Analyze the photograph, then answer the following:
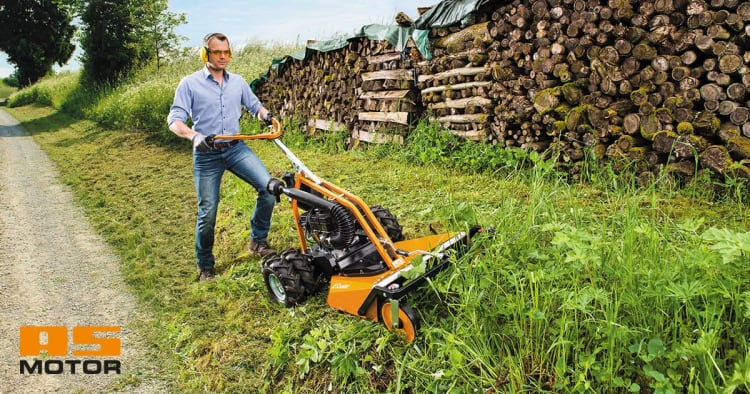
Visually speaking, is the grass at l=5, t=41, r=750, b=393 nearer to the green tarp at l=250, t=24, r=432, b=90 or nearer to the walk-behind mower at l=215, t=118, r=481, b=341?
the walk-behind mower at l=215, t=118, r=481, b=341

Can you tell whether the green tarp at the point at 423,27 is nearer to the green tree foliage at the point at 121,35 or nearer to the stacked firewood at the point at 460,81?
the stacked firewood at the point at 460,81

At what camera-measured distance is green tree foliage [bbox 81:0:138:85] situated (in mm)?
19969

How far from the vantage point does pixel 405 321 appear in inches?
121

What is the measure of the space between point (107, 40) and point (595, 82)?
66.0ft

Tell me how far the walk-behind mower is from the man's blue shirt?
71 cm

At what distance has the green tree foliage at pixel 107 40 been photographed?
786 inches

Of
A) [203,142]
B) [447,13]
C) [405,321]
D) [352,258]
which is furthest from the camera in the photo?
[447,13]

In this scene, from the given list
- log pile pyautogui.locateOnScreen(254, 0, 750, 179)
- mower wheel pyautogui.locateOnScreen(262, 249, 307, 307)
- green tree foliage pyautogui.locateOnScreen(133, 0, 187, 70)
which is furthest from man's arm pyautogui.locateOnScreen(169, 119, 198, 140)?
green tree foliage pyautogui.locateOnScreen(133, 0, 187, 70)

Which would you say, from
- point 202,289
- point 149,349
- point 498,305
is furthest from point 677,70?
point 149,349

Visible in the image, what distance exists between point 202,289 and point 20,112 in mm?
25383

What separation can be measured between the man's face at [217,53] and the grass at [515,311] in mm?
1801

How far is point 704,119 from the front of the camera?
4934mm

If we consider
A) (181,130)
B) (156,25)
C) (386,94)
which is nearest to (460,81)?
(386,94)

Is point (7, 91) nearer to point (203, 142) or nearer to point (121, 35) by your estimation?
point (121, 35)
